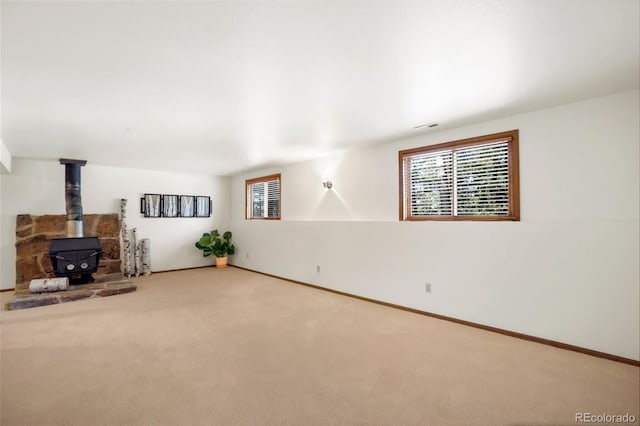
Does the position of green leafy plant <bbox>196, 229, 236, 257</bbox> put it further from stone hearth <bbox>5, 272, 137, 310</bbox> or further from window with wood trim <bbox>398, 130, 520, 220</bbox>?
window with wood trim <bbox>398, 130, 520, 220</bbox>

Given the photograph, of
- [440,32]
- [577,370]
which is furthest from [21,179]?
[577,370]

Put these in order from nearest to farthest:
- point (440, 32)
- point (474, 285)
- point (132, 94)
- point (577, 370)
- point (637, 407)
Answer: point (440, 32) → point (637, 407) → point (577, 370) → point (132, 94) → point (474, 285)

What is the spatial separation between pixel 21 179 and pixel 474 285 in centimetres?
773

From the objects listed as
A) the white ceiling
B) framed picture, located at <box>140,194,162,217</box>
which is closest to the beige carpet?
the white ceiling

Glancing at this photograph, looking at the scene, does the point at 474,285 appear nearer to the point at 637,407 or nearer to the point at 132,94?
the point at 637,407

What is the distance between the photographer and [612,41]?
1.87 meters

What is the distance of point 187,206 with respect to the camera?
24.0 feet

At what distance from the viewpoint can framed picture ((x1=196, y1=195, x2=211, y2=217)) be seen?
750 centimetres

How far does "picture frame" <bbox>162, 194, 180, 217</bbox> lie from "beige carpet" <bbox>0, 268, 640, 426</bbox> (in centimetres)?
338

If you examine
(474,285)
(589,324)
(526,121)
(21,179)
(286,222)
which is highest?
(526,121)

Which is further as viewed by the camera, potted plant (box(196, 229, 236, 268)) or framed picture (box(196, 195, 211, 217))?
framed picture (box(196, 195, 211, 217))

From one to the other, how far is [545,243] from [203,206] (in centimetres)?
712
